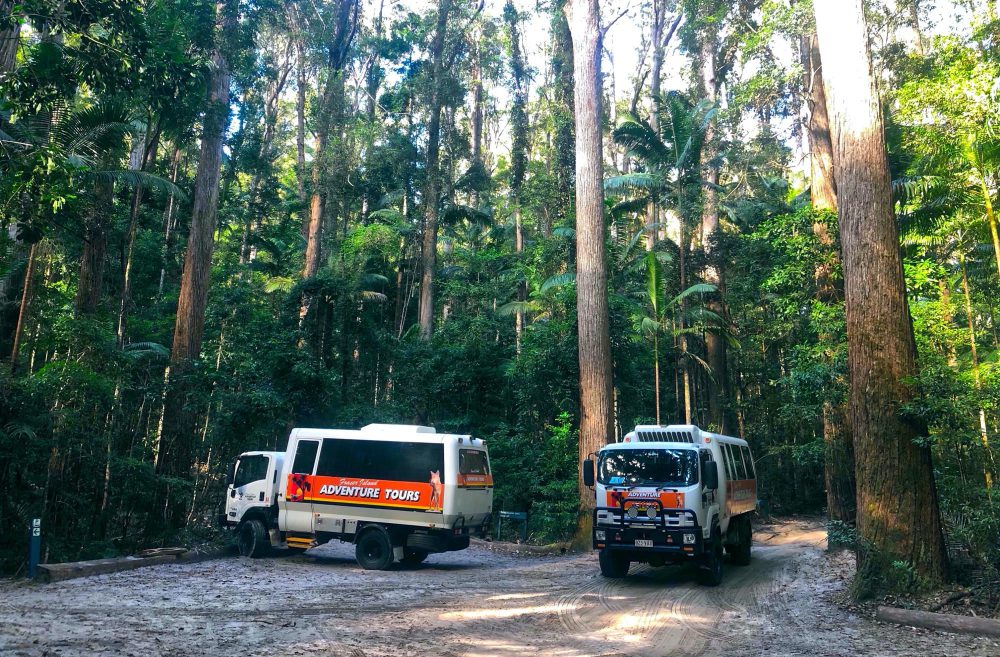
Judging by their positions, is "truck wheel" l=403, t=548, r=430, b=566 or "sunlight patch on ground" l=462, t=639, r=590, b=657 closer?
"sunlight patch on ground" l=462, t=639, r=590, b=657

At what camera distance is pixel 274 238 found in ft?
114

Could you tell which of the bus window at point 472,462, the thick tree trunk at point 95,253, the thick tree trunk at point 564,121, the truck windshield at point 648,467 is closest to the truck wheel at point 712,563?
the truck windshield at point 648,467

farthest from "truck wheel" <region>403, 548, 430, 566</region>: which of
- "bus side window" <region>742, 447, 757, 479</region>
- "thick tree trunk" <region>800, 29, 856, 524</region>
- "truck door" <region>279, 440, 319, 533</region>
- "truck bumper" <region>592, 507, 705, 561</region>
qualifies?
"thick tree trunk" <region>800, 29, 856, 524</region>

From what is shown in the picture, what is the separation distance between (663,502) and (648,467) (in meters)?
0.77

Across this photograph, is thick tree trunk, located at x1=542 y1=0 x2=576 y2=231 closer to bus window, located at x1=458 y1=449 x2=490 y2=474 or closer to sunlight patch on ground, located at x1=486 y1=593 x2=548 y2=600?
bus window, located at x1=458 y1=449 x2=490 y2=474

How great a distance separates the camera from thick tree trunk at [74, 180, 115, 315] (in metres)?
15.9

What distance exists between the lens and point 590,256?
16.6 metres

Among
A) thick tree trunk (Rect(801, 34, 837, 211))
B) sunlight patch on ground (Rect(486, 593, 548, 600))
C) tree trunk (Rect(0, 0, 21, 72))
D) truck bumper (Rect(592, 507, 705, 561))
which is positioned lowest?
sunlight patch on ground (Rect(486, 593, 548, 600))

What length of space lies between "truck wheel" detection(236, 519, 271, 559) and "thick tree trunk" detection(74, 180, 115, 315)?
6.05m

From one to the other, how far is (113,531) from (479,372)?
1208 cm

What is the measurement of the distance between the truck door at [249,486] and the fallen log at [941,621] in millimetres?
10747

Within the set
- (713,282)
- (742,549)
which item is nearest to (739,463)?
(742,549)

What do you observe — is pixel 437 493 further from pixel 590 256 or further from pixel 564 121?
pixel 564 121

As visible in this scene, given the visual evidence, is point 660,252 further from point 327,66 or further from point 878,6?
point 327,66
